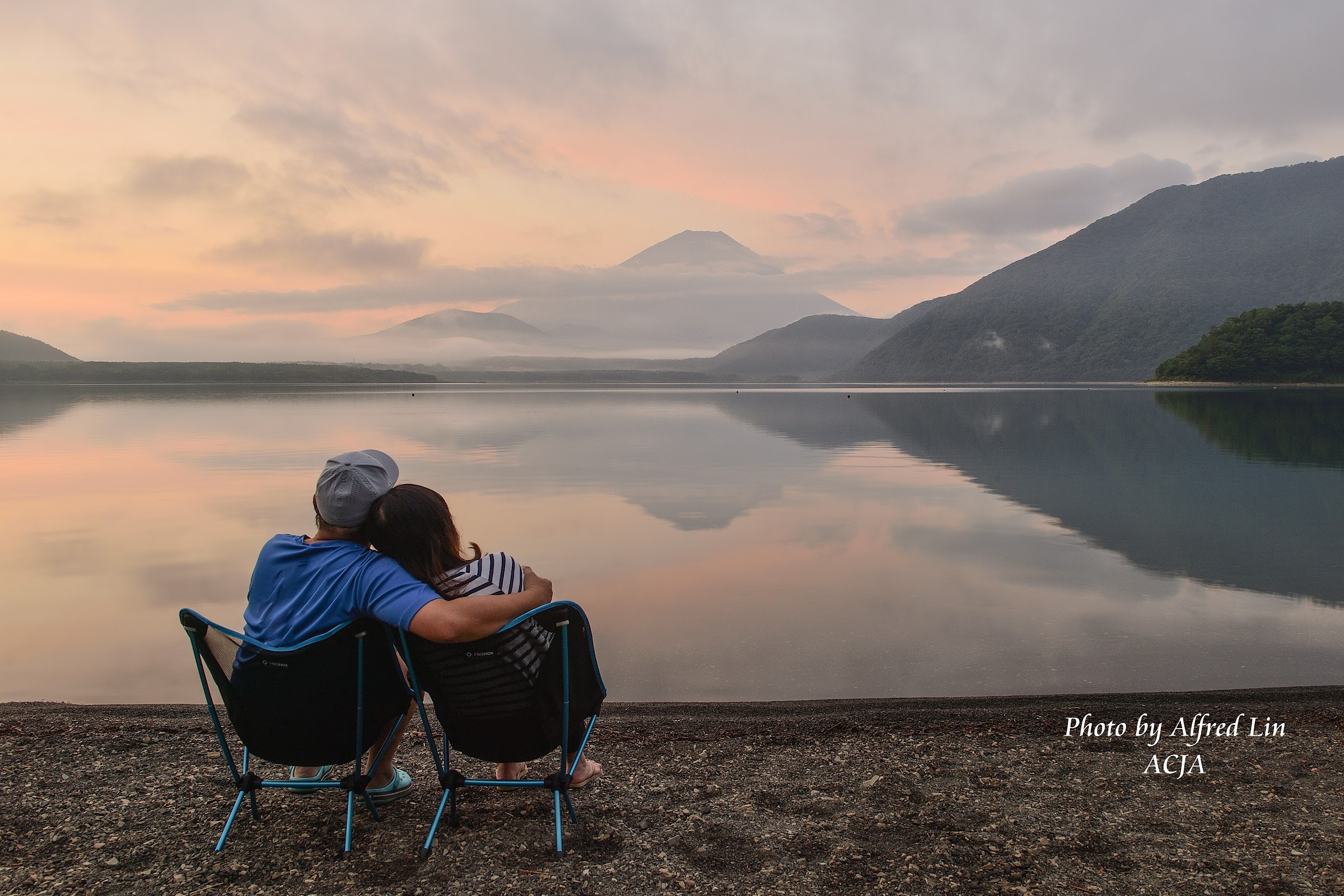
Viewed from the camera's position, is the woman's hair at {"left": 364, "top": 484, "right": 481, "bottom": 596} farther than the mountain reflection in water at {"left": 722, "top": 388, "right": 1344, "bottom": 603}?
No

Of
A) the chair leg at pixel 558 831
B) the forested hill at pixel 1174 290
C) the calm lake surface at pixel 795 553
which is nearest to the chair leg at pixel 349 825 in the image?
the chair leg at pixel 558 831

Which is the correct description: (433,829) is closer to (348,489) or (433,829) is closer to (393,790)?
(393,790)

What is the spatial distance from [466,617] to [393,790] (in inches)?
45.1

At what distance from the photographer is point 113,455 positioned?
18.8 metres

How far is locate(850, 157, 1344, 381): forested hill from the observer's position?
160250 mm

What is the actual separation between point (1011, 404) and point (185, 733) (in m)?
49.2

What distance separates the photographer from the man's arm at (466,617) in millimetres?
2773

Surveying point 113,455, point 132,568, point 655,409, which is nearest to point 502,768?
point 132,568

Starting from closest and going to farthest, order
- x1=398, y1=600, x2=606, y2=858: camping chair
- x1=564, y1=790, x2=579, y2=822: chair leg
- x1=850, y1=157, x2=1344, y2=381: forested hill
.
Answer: x1=398, y1=600, x2=606, y2=858: camping chair → x1=564, y1=790, x2=579, y2=822: chair leg → x1=850, y1=157, x2=1344, y2=381: forested hill

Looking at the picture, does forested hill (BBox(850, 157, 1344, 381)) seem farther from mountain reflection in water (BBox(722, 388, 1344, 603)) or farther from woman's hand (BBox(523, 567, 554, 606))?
woman's hand (BBox(523, 567, 554, 606))

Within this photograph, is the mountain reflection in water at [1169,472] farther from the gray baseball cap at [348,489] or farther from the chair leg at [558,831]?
the gray baseball cap at [348,489]

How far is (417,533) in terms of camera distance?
2.91 metres

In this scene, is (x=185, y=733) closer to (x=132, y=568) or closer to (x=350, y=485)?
(x=350, y=485)

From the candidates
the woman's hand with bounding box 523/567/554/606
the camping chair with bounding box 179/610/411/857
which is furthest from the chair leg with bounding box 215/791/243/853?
the woman's hand with bounding box 523/567/554/606
